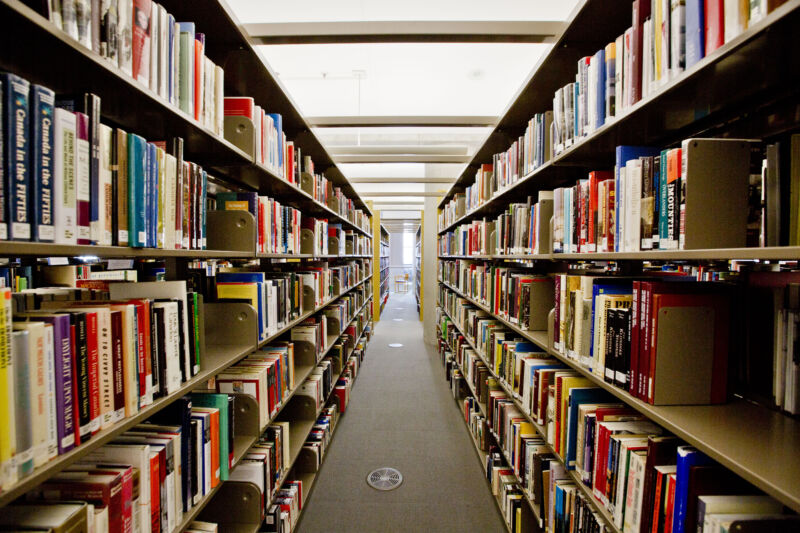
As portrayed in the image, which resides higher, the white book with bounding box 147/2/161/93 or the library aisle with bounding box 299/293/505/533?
the white book with bounding box 147/2/161/93

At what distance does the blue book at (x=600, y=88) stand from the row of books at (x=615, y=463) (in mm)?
978

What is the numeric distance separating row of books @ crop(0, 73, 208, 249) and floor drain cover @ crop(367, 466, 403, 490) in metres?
2.15

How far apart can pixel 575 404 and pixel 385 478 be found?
68.0 inches

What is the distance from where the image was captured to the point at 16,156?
0.66 meters

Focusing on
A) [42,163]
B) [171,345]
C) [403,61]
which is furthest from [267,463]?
[403,61]

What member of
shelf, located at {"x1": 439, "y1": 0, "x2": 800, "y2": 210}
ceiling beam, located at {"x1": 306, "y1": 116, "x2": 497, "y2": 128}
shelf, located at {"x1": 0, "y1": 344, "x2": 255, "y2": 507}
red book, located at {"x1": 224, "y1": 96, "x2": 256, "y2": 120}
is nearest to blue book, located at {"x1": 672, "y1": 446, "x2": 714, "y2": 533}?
shelf, located at {"x1": 439, "y1": 0, "x2": 800, "y2": 210}

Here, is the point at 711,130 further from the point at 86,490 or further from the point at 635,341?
the point at 86,490

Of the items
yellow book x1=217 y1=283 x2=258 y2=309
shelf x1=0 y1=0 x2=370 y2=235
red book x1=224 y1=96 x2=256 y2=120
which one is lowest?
yellow book x1=217 y1=283 x2=258 y2=309

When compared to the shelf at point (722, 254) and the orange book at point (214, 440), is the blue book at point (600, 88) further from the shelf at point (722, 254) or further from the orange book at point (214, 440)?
the orange book at point (214, 440)

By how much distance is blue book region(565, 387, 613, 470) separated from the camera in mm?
1405

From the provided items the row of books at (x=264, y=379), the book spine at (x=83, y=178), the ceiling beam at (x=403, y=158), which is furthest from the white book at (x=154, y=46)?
the ceiling beam at (x=403, y=158)

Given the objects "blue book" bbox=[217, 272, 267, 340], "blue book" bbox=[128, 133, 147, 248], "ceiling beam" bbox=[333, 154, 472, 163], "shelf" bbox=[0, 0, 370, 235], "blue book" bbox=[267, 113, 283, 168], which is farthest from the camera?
"ceiling beam" bbox=[333, 154, 472, 163]

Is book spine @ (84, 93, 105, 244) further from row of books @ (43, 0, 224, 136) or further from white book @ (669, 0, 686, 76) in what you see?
white book @ (669, 0, 686, 76)

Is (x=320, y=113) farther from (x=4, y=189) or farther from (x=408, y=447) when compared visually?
(x=4, y=189)
